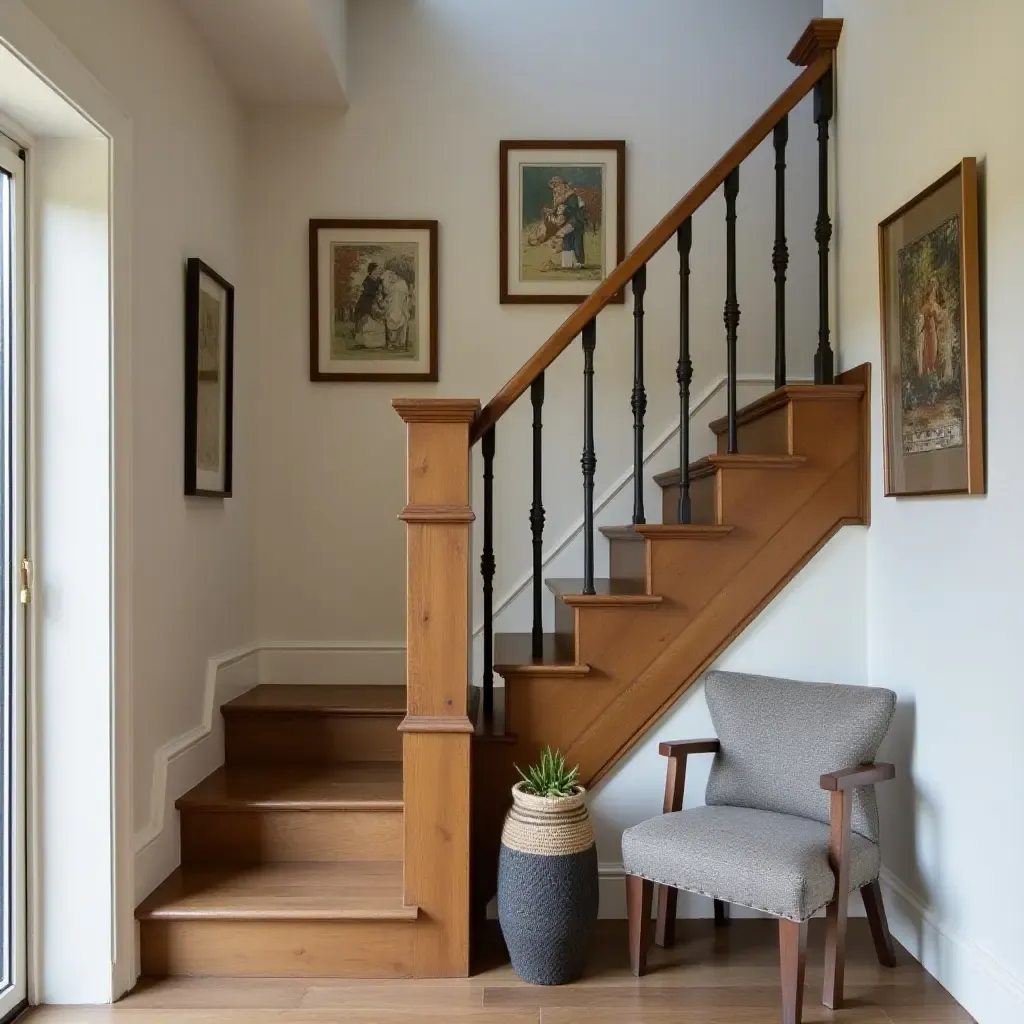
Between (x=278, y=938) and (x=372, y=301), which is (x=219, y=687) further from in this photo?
(x=372, y=301)

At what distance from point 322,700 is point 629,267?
182cm

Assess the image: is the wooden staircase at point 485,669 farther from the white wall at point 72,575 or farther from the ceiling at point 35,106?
the ceiling at point 35,106

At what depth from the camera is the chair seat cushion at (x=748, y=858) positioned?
83.8 inches

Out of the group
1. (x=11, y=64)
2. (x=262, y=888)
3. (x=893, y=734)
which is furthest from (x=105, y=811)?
(x=893, y=734)

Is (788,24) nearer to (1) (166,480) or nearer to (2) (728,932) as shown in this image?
(1) (166,480)

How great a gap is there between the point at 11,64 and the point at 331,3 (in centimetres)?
167

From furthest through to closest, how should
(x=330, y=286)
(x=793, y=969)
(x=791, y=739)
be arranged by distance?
1. (x=330, y=286)
2. (x=791, y=739)
3. (x=793, y=969)

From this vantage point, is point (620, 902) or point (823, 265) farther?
point (823, 265)

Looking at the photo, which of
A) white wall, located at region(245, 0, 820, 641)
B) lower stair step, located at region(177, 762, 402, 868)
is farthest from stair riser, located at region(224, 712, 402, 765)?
white wall, located at region(245, 0, 820, 641)

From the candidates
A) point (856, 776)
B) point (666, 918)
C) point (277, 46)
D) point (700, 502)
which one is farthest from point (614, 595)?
point (277, 46)

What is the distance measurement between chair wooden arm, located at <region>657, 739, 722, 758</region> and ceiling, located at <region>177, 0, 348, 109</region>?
2562 mm

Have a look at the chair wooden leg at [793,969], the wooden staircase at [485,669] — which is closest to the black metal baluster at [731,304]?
the wooden staircase at [485,669]

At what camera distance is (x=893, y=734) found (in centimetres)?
261

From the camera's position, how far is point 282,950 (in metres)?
2.44
